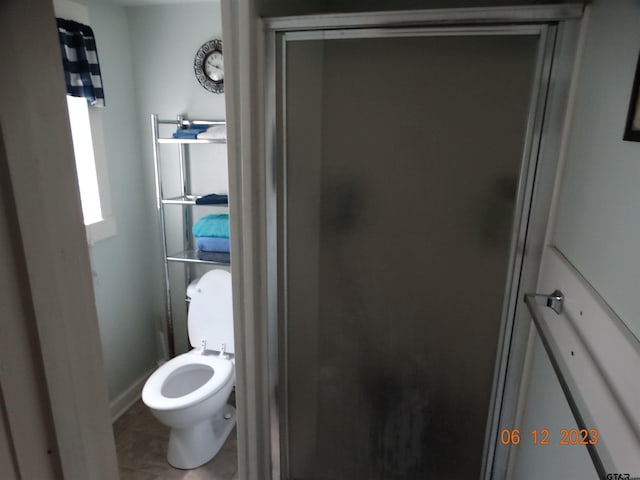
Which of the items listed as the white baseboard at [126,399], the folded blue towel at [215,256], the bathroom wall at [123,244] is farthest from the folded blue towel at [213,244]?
the white baseboard at [126,399]

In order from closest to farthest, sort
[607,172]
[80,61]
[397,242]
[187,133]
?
[607,172] → [397,242] → [80,61] → [187,133]

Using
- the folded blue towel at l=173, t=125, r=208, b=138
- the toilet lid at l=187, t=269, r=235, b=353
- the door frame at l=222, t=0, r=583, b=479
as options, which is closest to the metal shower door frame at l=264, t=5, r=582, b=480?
the door frame at l=222, t=0, r=583, b=479

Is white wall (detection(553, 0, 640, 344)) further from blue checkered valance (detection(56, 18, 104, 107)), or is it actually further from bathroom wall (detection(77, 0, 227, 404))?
blue checkered valance (detection(56, 18, 104, 107))

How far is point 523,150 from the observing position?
3.66 feet

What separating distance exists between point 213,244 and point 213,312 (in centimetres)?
38

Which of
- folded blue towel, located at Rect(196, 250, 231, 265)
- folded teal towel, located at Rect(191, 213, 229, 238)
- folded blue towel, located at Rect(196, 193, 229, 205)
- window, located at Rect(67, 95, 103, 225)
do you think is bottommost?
folded blue towel, located at Rect(196, 250, 231, 265)

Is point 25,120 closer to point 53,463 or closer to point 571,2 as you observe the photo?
point 53,463

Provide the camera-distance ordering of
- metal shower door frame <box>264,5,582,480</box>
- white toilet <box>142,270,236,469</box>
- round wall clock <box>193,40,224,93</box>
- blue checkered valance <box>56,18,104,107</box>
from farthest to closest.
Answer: round wall clock <box>193,40,224,93</box>, white toilet <box>142,270,236,469</box>, blue checkered valance <box>56,18,104,107</box>, metal shower door frame <box>264,5,582,480</box>

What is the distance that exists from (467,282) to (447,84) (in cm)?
59

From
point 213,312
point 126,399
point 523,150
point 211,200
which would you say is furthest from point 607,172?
point 126,399

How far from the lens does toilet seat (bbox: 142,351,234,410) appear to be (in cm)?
185

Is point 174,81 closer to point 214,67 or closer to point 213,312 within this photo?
point 214,67

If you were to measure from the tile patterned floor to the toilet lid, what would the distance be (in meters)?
0.52

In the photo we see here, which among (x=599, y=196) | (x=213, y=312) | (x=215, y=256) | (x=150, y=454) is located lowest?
(x=150, y=454)
